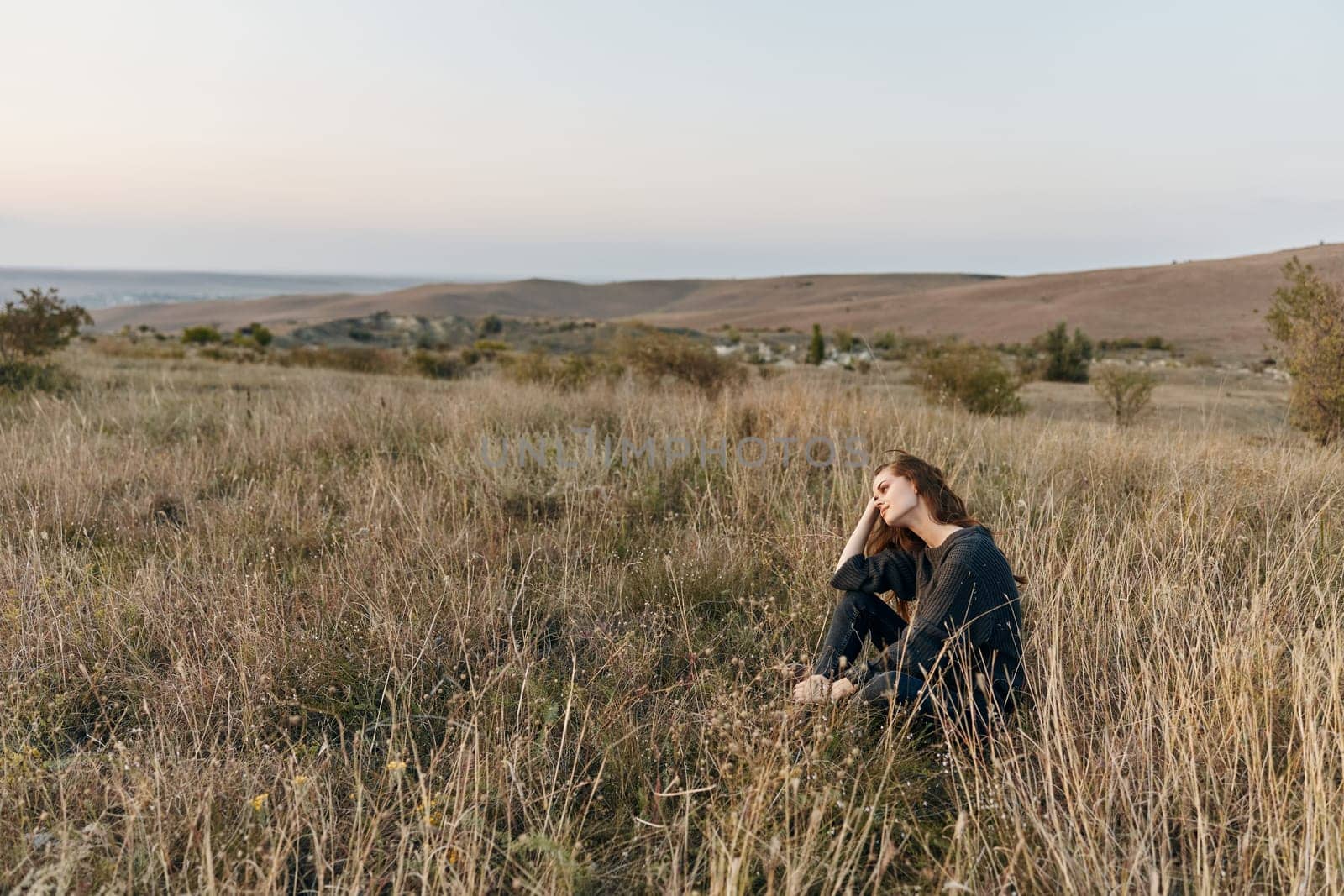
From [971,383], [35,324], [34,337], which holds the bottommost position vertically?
[971,383]

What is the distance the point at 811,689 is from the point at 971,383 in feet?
33.5

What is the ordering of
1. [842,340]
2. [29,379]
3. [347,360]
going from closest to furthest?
[29,379] → [347,360] → [842,340]

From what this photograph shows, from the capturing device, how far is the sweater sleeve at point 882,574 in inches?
111

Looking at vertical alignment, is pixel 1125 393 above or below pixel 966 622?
above

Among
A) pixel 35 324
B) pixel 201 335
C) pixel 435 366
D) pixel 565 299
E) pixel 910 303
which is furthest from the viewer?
pixel 565 299

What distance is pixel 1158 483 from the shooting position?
476 centimetres

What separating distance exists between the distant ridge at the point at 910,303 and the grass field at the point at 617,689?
552cm

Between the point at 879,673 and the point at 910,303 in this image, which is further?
the point at 910,303

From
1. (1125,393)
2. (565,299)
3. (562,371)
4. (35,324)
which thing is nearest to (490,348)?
(562,371)

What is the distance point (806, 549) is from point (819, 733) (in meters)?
1.58

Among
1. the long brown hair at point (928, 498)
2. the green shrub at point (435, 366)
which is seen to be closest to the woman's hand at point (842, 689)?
the long brown hair at point (928, 498)

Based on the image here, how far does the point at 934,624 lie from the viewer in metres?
2.58

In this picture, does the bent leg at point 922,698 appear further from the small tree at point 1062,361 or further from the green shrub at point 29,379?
the small tree at point 1062,361

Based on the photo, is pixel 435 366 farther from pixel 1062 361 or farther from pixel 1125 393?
pixel 1062 361
